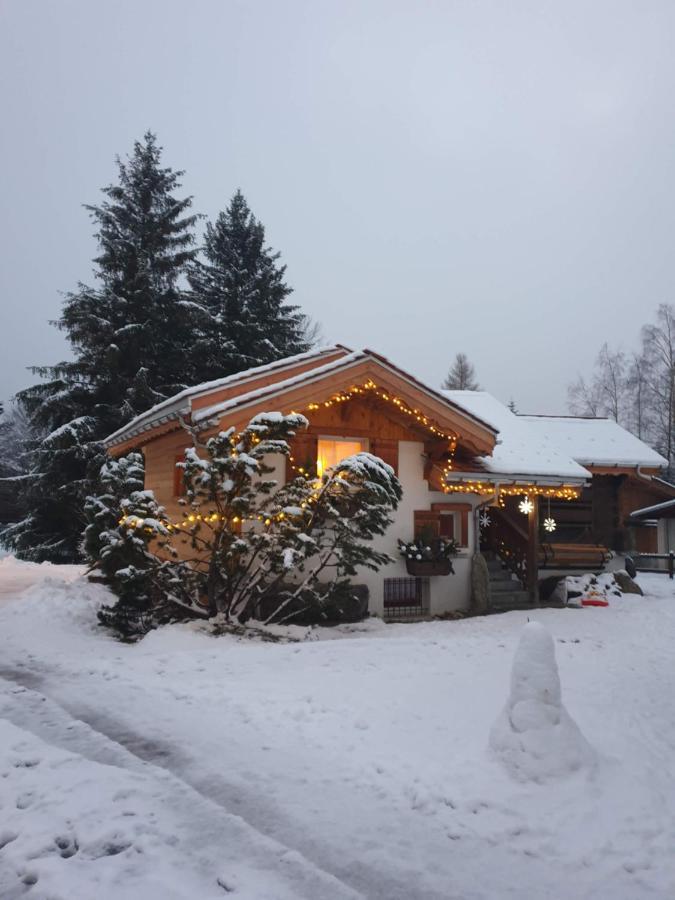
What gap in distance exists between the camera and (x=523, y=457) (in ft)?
54.1

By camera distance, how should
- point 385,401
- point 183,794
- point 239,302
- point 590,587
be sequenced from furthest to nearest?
point 239,302, point 590,587, point 385,401, point 183,794

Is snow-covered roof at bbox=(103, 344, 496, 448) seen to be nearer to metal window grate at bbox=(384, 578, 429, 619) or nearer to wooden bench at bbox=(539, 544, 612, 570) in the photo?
metal window grate at bbox=(384, 578, 429, 619)

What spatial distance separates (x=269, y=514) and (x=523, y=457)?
27.3 ft

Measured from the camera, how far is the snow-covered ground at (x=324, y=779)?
3.60 metres

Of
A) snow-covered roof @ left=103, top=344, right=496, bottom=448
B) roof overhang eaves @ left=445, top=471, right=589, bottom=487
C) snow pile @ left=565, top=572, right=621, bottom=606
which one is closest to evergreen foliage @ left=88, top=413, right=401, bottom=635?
snow-covered roof @ left=103, top=344, right=496, bottom=448

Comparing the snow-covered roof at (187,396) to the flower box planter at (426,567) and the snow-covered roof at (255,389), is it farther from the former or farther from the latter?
the flower box planter at (426,567)

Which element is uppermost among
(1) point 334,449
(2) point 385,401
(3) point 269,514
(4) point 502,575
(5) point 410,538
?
(2) point 385,401

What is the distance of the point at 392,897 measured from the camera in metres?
3.44

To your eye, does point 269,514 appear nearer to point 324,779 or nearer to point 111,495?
point 111,495

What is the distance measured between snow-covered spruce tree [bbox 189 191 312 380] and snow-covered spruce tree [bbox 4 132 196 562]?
5.04 feet

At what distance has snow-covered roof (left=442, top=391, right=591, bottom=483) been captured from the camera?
15.4m

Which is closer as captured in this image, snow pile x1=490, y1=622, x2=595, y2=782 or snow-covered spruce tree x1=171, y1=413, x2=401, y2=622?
snow pile x1=490, y1=622, x2=595, y2=782

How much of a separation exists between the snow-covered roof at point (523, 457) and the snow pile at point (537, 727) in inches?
352

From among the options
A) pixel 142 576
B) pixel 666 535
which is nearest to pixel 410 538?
pixel 142 576
